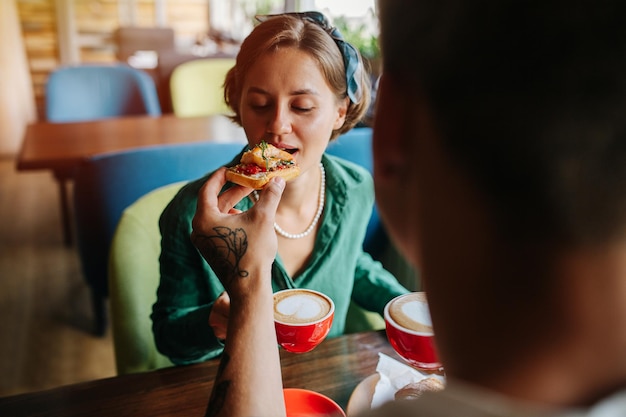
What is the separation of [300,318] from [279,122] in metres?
0.29

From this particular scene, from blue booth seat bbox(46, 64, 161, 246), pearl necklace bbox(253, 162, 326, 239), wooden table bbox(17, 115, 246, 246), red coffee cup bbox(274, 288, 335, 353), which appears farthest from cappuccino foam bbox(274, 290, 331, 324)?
blue booth seat bbox(46, 64, 161, 246)

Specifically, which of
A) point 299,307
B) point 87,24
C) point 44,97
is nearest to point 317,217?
point 299,307

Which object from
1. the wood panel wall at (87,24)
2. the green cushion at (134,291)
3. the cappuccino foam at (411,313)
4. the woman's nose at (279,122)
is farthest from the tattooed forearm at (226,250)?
the wood panel wall at (87,24)

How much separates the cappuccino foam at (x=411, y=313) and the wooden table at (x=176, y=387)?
0.15 meters

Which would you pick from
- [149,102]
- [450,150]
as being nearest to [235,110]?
[450,150]

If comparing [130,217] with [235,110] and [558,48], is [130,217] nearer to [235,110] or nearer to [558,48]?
[235,110]

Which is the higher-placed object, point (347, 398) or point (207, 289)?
point (207, 289)

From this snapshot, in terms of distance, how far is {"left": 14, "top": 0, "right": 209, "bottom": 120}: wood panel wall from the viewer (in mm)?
5664

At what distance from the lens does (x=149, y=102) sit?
335 centimetres

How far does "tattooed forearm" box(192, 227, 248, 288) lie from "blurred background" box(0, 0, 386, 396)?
0.30m

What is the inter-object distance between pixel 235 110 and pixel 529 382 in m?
0.65

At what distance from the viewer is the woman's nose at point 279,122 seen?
0.82 metres

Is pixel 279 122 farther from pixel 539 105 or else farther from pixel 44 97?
pixel 44 97

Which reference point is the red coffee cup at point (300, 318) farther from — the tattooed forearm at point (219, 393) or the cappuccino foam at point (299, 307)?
the tattooed forearm at point (219, 393)
